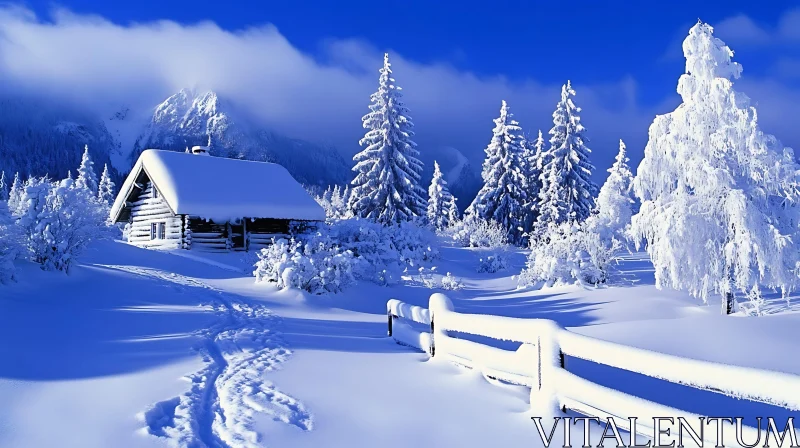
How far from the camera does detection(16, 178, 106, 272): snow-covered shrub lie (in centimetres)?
1502

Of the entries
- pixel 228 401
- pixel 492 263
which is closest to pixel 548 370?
pixel 228 401

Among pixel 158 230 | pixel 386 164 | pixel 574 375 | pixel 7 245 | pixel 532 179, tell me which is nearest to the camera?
pixel 574 375

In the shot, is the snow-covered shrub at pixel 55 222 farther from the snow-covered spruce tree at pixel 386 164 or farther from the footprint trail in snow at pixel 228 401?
the snow-covered spruce tree at pixel 386 164

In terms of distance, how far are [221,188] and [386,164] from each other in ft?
40.8

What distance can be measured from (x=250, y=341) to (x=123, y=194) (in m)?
25.8

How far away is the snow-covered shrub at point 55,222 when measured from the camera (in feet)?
49.3

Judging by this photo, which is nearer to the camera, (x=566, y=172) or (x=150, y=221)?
(x=150, y=221)

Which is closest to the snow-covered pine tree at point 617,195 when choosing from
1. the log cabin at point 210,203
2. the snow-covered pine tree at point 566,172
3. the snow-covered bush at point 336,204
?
the snow-covered pine tree at point 566,172

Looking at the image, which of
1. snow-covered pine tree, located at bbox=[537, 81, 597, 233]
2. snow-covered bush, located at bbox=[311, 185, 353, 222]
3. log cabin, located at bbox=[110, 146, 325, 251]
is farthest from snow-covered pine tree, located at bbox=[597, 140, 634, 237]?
log cabin, located at bbox=[110, 146, 325, 251]

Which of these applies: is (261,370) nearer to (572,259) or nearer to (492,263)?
(572,259)

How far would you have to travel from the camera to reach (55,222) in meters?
15.3

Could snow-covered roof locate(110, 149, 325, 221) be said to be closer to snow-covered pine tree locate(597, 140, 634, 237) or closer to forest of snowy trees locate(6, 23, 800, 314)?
forest of snowy trees locate(6, 23, 800, 314)

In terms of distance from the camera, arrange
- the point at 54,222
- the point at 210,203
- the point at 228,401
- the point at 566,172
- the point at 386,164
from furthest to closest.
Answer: the point at 566,172 → the point at 386,164 → the point at 210,203 → the point at 54,222 → the point at 228,401

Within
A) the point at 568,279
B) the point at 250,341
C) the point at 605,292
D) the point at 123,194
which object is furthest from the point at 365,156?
the point at 250,341
